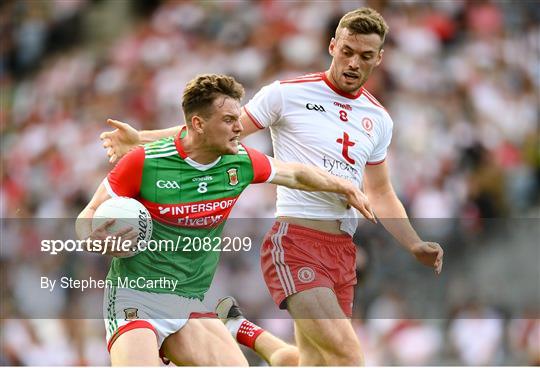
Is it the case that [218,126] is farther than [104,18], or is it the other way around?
[104,18]

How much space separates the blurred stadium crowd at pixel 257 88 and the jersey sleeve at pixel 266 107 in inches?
118

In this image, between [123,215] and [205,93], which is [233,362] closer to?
[123,215]

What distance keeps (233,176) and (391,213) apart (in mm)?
1220

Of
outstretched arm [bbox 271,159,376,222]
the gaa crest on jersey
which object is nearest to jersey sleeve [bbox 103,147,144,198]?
outstretched arm [bbox 271,159,376,222]

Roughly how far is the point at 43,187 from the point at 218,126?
20.7 feet

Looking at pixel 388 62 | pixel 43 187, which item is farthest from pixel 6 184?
pixel 388 62

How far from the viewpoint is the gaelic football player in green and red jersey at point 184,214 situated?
5.48 m

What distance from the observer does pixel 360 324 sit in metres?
9.12

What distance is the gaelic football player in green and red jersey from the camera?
5.48 metres

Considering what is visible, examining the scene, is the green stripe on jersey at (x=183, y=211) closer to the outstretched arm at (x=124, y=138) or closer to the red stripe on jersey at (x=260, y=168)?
the red stripe on jersey at (x=260, y=168)

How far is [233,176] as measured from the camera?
5734mm

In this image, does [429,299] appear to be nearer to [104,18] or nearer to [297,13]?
[297,13]

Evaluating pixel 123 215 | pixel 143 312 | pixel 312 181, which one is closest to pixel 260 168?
pixel 312 181

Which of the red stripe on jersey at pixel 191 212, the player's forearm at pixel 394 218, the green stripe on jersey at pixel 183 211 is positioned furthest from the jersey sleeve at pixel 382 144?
the red stripe on jersey at pixel 191 212
